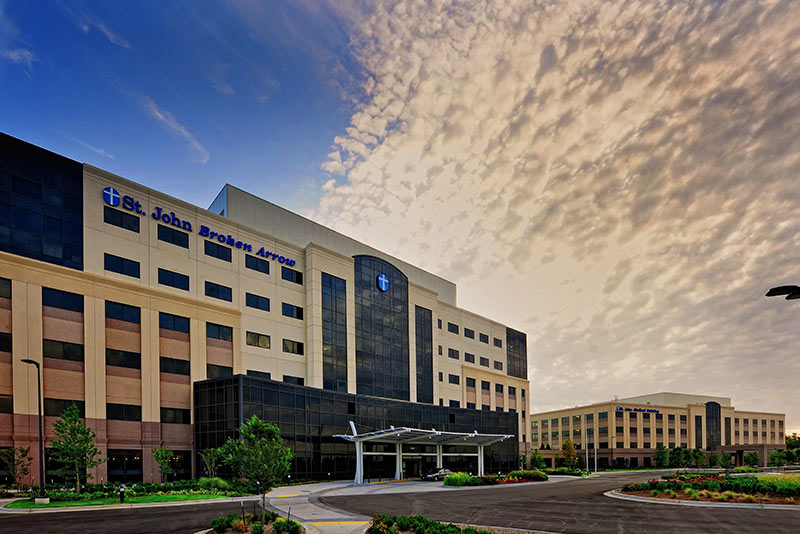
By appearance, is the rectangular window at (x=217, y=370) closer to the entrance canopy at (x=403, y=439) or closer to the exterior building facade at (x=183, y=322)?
the exterior building facade at (x=183, y=322)

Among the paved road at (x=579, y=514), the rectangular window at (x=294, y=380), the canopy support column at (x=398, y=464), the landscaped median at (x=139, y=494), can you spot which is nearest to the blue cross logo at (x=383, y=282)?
the rectangular window at (x=294, y=380)

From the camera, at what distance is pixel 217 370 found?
51969 mm

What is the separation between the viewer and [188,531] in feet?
65.2

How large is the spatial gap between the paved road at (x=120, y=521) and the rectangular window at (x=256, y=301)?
28993 mm

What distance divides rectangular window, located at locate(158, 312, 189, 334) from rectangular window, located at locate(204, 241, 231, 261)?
6.88m

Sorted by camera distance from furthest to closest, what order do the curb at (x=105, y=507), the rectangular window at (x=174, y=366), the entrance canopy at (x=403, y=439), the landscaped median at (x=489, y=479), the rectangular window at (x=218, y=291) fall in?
the rectangular window at (x=218, y=291), the entrance canopy at (x=403, y=439), the landscaped median at (x=489, y=479), the rectangular window at (x=174, y=366), the curb at (x=105, y=507)

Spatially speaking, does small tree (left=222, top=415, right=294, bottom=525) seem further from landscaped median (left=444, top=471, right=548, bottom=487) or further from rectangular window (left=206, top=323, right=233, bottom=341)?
rectangular window (left=206, top=323, right=233, bottom=341)

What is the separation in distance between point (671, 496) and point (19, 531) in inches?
1290

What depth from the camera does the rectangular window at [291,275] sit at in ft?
196

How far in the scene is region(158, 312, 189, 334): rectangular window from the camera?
48.2 m

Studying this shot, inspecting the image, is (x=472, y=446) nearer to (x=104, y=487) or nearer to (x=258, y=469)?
(x=104, y=487)

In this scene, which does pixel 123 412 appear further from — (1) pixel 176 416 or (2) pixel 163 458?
(2) pixel 163 458

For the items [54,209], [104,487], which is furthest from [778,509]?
[54,209]

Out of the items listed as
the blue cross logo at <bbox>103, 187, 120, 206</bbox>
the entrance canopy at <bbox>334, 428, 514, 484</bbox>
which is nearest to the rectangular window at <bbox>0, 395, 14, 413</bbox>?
the blue cross logo at <bbox>103, 187, 120, 206</bbox>
